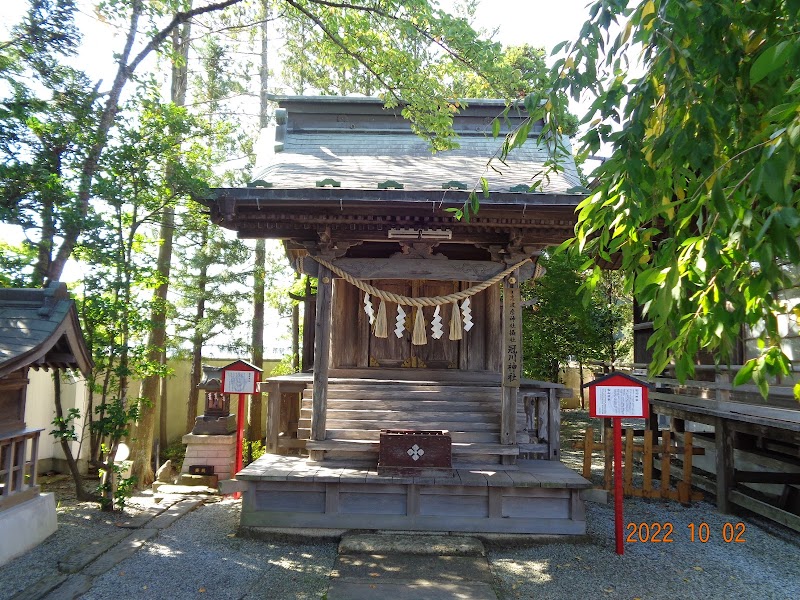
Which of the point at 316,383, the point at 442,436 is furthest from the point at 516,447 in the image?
the point at 316,383

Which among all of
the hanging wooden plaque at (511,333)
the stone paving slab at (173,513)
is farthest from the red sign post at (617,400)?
the stone paving slab at (173,513)

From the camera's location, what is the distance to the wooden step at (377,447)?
6.82 meters

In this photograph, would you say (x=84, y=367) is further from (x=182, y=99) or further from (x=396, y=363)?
(x=182, y=99)

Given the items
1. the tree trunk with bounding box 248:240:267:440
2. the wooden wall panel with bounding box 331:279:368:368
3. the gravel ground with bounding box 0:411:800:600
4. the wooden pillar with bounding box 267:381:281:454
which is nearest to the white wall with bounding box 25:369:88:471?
the tree trunk with bounding box 248:240:267:440

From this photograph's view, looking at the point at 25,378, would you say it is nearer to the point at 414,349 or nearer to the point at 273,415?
the point at 273,415

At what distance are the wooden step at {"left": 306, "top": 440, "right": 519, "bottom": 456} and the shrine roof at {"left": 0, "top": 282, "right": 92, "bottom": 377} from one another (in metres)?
3.02

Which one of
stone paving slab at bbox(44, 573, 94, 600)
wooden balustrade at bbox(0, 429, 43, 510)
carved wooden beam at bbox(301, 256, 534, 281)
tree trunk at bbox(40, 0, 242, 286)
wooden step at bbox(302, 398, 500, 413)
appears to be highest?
tree trunk at bbox(40, 0, 242, 286)

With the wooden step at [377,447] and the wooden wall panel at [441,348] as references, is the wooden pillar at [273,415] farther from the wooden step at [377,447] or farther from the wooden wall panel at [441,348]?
the wooden wall panel at [441,348]

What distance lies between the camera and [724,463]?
24.3 feet

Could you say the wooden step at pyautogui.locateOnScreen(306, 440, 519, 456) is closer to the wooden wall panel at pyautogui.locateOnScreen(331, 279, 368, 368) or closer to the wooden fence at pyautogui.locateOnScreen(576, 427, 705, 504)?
the wooden fence at pyautogui.locateOnScreen(576, 427, 705, 504)

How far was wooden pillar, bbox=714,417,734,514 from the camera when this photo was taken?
7359 millimetres

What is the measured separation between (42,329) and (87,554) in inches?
97.1

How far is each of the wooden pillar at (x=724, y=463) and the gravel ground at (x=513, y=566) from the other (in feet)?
1.25

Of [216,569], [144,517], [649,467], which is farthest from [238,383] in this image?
[649,467]
